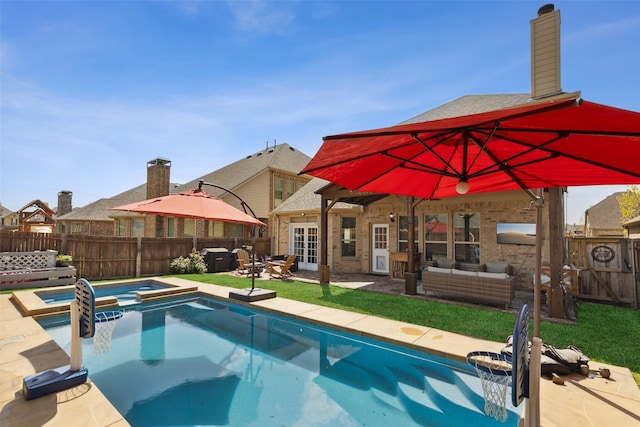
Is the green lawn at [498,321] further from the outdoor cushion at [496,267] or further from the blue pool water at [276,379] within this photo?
the outdoor cushion at [496,267]

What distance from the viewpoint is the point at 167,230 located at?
67.2ft

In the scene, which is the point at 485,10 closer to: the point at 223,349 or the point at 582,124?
the point at 582,124

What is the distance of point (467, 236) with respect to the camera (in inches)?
452

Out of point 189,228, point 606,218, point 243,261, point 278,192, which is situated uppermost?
point 278,192

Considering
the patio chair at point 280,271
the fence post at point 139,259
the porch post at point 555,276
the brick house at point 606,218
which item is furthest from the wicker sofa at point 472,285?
the brick house at point 606,218

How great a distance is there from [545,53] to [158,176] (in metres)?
20.3

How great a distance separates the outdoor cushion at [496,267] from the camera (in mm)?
10102

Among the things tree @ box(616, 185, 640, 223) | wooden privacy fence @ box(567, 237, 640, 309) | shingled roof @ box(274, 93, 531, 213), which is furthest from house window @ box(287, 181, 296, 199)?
tree @ box(616, 185, 640, 223)

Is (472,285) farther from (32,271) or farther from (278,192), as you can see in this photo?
(278,192)

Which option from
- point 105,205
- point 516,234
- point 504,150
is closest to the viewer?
point 504,150

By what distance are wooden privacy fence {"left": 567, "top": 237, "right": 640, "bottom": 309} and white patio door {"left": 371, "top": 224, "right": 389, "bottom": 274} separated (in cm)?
652

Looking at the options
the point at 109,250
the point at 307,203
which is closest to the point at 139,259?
the point at 109,250

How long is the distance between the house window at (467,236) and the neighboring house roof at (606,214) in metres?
28.3

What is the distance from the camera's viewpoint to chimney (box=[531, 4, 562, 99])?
27.5 feet
